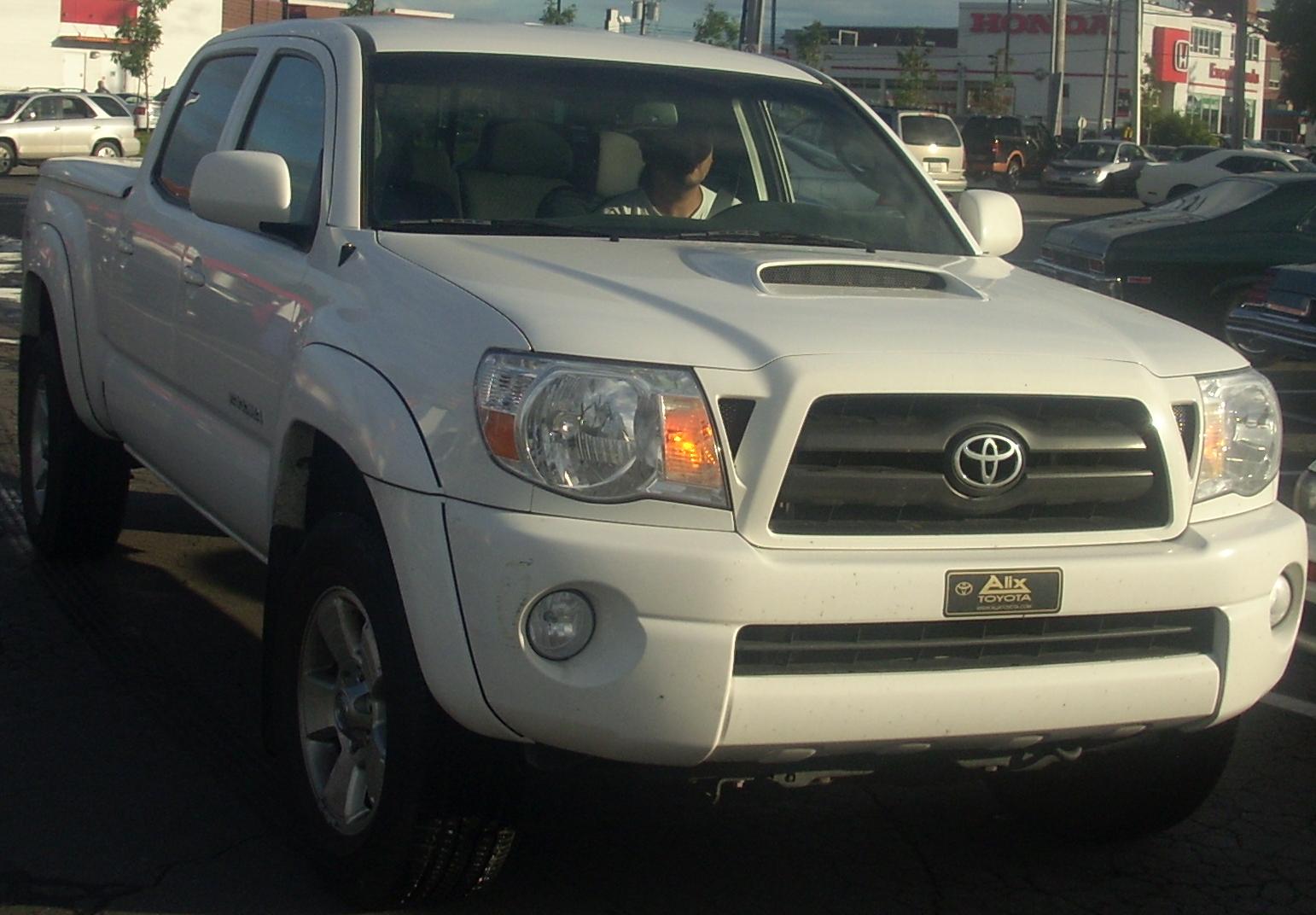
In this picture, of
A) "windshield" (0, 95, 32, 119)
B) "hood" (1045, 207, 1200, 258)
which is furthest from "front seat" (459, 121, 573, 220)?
"windshield" (0, 95, 32, 119)

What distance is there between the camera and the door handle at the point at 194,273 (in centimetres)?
480

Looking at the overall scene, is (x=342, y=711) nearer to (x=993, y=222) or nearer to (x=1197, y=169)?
(x=993, y=222)

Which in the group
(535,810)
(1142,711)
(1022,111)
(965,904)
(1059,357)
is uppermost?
(1022,111)

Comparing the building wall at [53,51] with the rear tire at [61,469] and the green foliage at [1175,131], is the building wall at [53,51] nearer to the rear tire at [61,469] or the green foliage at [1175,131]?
the green foliage at [1175,131]

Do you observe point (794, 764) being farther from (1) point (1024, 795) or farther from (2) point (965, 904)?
(1) point (1024, 795)

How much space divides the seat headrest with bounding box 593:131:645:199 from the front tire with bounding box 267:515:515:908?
1.46 meters

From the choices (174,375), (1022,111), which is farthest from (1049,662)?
(1022,111)

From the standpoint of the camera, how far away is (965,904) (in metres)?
3.79

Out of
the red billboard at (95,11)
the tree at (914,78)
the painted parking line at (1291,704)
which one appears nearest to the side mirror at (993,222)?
the painted parking line at (1291,704)

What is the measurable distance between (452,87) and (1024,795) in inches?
90.2

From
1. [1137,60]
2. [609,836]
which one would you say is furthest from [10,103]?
[1137,60]

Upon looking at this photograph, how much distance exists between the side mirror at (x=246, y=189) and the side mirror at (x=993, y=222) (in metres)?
1.91

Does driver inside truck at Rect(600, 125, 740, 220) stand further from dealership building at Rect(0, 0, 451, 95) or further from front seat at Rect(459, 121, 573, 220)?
dealership building at Rect(0, 0, 451, 95)

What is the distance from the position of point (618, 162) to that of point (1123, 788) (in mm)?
2053
